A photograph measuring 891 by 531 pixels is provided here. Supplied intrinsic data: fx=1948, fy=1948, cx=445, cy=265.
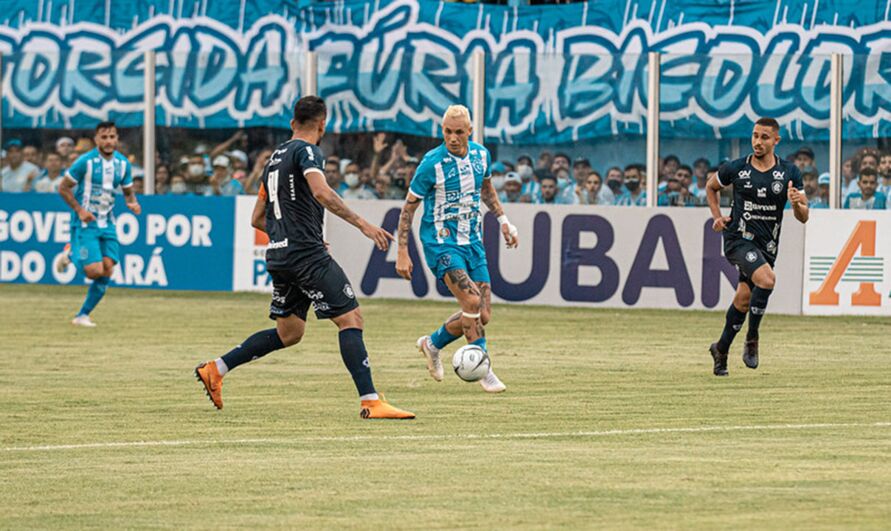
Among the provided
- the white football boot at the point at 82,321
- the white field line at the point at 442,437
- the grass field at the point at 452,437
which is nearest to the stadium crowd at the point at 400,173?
the grass field at the point at 452,437

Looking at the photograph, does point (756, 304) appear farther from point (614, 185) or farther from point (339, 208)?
point (614, 185)

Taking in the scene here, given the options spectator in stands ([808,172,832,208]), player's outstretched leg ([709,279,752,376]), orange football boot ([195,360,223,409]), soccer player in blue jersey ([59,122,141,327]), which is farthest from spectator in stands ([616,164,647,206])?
orange football boot ([195,360,223,409])

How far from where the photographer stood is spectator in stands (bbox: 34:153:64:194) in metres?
26.8

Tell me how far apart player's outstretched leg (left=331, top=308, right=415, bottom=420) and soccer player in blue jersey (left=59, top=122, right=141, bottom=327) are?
8.79 metres

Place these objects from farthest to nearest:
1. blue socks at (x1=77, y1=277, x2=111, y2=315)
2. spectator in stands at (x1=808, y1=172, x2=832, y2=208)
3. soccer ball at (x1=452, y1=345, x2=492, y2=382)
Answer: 1. spectator in stands at (x1=808, y1=172, x2=832, y2=208)
2. blue socks at (x1=77, y1=277, x2=111, y2=315)
3. soccer ball at (x1=452, y1=345, x2=492, y2=382)

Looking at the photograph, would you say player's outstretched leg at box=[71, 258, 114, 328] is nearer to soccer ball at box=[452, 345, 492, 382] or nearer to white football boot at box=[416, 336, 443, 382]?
white football boot at box=[416, 336, 443, 382]

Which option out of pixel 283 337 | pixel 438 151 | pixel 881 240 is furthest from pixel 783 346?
pixel 283 337

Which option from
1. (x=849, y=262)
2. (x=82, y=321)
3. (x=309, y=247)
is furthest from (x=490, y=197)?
(x=849, y=262)

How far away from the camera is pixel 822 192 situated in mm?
23000

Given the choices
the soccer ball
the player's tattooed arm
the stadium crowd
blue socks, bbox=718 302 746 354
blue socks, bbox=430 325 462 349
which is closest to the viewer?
the soccer ball

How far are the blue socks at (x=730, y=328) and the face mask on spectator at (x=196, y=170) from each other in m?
12.1

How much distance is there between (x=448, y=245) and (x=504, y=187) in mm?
10683

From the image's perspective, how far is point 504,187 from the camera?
24750mm

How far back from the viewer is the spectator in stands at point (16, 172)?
2698cm
